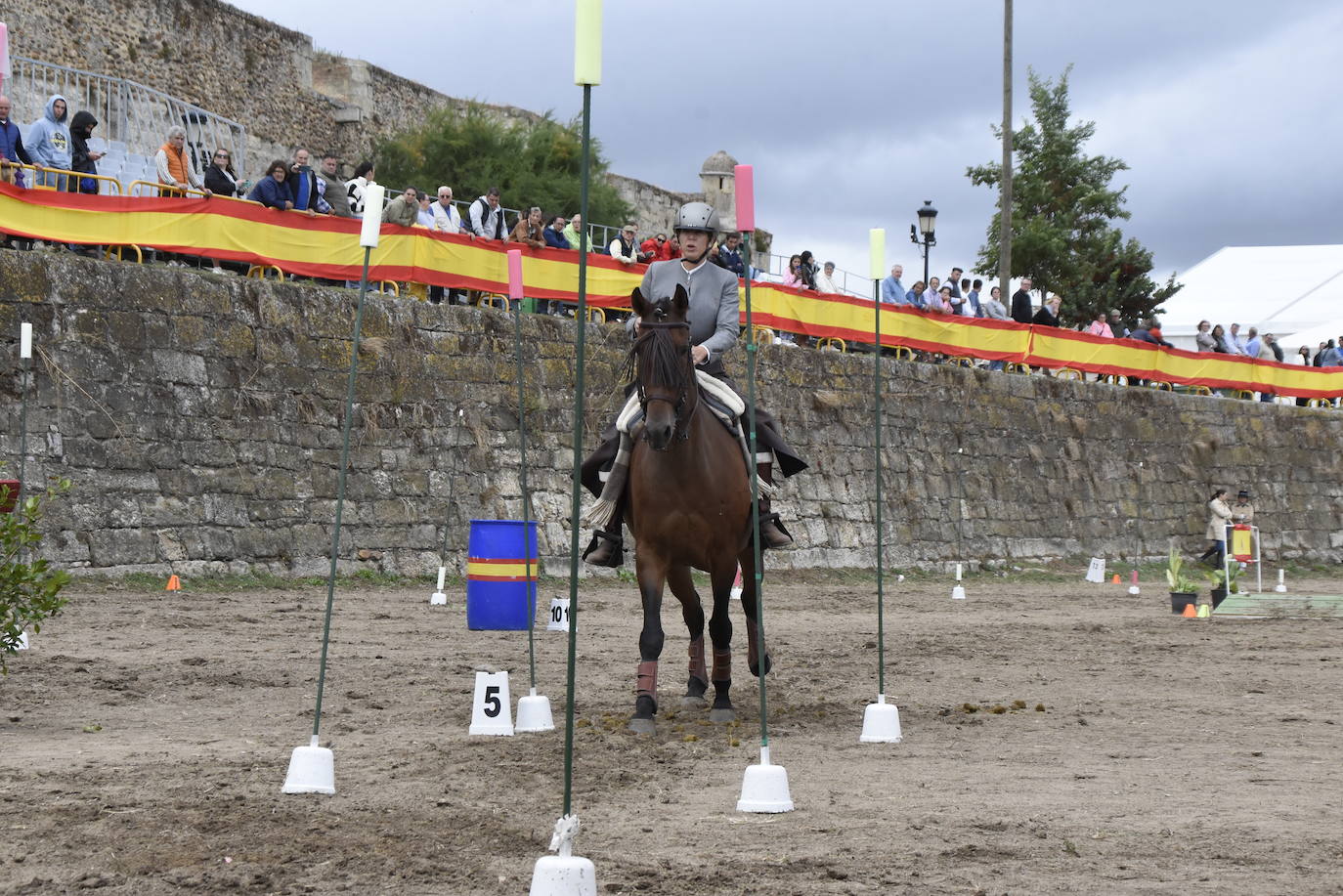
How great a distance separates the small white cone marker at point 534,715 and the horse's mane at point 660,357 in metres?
1.88

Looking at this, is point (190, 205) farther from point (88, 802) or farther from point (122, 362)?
point (88, 802)

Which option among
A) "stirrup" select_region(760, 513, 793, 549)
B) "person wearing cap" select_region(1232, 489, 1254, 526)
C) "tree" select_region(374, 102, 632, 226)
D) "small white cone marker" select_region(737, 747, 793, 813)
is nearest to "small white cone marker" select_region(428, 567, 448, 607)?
"stirrup" select_region(760, 513, 793, 549)

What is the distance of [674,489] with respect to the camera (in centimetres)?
913

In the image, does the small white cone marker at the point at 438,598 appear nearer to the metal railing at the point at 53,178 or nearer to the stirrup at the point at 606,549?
the metal railing at the point at 53,178

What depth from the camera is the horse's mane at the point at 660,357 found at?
341 inches

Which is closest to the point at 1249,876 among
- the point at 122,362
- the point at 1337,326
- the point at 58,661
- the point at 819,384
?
the point at 58,661

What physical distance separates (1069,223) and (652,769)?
143 feet

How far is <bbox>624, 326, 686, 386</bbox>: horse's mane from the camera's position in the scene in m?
8.66

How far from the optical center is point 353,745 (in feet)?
27.1

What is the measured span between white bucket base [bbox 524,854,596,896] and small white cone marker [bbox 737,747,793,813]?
1773 millimetres

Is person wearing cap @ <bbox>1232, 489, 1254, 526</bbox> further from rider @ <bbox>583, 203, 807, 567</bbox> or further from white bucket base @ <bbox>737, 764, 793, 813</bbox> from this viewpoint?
white bucket base @ <bbox>737, 764, 793, 813</bbox>

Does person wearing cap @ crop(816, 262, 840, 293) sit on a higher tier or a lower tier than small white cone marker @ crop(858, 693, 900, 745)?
higher

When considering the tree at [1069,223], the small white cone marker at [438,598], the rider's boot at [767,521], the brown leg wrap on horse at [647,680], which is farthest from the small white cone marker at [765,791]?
the tree at [1069,223]

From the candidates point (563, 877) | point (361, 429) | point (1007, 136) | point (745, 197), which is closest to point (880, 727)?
point (745, 197)
